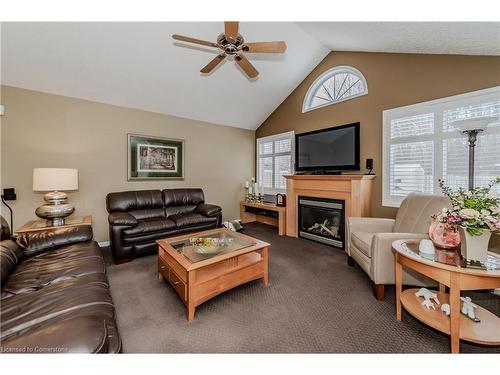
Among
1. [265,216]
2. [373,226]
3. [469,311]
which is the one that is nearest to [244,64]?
[373,226]

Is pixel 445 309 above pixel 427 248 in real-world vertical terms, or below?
below

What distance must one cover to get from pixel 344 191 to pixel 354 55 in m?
2.29

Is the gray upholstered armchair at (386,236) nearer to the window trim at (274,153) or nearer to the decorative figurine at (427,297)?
the decorative figurine at (427,297)

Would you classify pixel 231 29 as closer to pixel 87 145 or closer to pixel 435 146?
pixel 435 146

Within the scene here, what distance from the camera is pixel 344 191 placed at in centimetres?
333

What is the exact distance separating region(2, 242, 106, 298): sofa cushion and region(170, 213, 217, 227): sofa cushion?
134 centimetres

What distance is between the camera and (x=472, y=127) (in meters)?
2.11

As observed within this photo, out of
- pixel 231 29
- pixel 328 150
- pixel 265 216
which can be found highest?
pixel 231 29

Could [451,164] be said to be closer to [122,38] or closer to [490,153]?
[490,153]

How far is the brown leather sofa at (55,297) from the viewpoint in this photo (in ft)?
2.96

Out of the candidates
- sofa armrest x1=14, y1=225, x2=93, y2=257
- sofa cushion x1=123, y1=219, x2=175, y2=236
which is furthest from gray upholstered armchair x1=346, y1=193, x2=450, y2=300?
sofa armrest x1=14, y1=225, x2=93, y2=257

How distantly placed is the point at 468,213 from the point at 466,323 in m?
0.79

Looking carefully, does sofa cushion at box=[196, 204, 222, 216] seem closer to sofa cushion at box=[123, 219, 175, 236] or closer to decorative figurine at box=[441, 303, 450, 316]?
sofa cushion at box=[123, 219, 175, 236]
